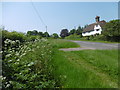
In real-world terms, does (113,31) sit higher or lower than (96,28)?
lower

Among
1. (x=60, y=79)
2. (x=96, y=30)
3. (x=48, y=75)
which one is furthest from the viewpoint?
(x=96, y=30)

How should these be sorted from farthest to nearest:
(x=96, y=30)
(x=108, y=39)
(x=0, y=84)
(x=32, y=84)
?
(x=96, y=30) < (x=108, y=39) < (x=32, y=84) < (x=0, y=84)

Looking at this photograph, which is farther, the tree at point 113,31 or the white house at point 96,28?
the white house at point 96,28

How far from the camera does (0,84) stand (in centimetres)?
148

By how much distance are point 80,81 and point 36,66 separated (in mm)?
1098

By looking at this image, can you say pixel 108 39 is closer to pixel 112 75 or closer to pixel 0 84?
pixel 112 75

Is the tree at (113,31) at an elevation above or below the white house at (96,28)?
below

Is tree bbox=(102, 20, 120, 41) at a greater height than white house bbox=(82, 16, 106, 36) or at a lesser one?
lesser

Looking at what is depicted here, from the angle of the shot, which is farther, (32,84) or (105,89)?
→ (105,89)

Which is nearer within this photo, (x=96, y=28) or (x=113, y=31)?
(x=113, y=31)

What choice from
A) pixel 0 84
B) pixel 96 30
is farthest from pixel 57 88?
pixel 96 30

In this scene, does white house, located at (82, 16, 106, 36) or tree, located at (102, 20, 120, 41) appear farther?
white house, located at (82, 16, 106, 36)

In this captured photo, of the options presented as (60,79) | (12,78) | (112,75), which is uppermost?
(12,78)

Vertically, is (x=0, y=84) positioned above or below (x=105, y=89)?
above
